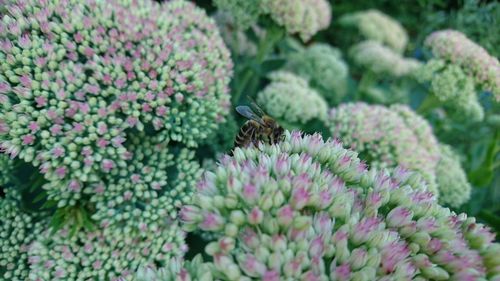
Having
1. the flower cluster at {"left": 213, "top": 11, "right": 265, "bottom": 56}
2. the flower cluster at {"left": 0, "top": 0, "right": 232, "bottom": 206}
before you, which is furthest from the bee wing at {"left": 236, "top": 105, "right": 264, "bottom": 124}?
the flower cluster at {"left": 213, "top": 11, "right": 265, "bottom": 56}

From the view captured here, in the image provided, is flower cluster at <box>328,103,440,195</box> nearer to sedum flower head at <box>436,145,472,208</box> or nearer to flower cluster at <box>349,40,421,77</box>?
sedum flower head at <box>436,145,472,208</box>

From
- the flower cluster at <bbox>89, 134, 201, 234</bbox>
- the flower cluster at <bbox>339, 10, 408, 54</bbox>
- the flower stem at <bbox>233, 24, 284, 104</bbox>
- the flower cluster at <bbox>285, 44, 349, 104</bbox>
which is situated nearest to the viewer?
the flower cluster at <bbox>89, 134, 201, 234</bbox>

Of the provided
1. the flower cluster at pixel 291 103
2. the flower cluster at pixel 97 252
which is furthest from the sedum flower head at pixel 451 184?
the flower cluster at pixel 97 252

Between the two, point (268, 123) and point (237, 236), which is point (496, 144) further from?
point (237, 236)

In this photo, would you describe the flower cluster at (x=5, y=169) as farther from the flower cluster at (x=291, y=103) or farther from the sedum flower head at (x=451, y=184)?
the sedum flower head at (x=451, y=184)

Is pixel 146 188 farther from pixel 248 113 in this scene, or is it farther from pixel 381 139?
pixel 381 139

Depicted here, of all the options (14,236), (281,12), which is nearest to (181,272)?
(14,236)
